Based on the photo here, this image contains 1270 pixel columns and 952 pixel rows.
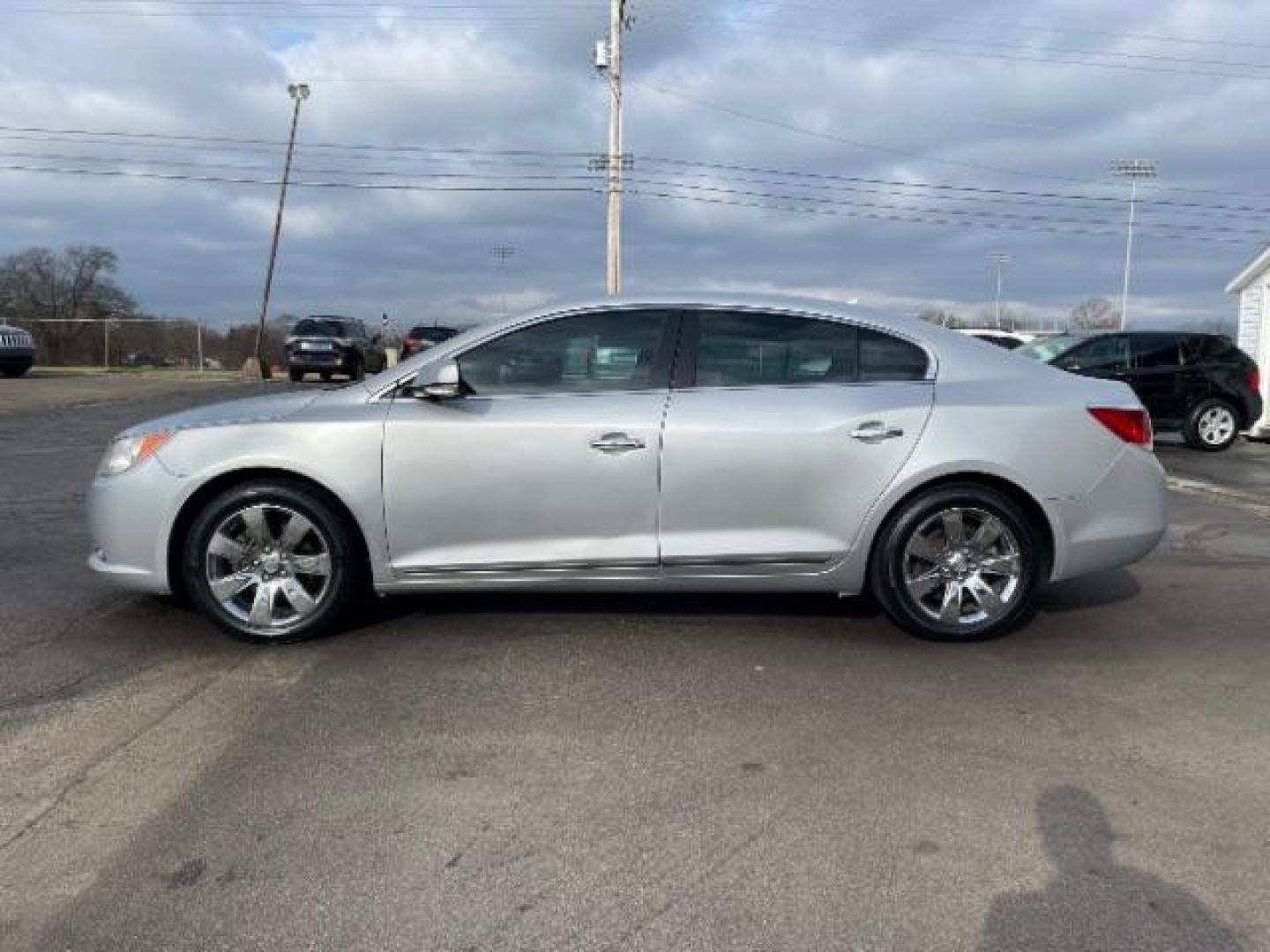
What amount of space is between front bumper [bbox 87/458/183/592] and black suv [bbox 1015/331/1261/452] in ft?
41.8

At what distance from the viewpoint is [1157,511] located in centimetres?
511

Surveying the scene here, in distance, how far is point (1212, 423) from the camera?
1469 cm

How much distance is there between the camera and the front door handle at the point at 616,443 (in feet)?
15.6

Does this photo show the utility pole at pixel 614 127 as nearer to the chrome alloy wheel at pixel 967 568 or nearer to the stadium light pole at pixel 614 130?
the stadium light pole at pixel 614 130

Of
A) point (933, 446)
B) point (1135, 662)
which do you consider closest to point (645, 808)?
A: point (933, 446)

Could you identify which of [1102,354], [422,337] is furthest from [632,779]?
[422,337]

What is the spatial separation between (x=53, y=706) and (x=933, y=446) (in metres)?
3.79

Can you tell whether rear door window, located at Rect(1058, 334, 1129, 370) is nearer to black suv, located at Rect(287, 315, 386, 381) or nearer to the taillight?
the taillight

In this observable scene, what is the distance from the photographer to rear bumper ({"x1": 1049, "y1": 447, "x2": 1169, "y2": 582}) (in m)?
4.94

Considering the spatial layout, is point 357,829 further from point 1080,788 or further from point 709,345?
point 709,345

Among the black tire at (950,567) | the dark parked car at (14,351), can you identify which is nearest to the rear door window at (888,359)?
the black tire at (950,567)

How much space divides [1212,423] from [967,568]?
460 inches

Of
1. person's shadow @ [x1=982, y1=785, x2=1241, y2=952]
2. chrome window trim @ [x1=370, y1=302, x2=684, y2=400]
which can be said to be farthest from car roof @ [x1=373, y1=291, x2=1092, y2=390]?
person's shadow @ [x1=982, y1=785, x2=1241, y2=952]

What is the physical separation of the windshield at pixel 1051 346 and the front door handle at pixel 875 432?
10784 millimetres
